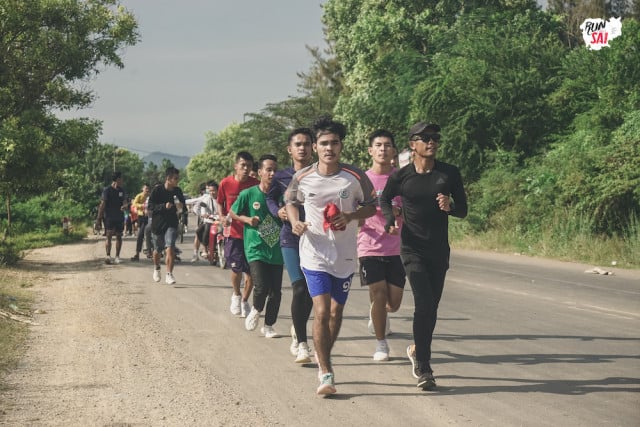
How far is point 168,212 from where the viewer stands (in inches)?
646

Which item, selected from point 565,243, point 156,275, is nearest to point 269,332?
point 156,275

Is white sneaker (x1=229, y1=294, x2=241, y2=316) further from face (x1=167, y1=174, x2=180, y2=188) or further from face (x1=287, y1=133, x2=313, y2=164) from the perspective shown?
face (x1=167, y1=174, x2=180, y2=188)

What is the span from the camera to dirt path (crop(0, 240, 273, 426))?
637 cm

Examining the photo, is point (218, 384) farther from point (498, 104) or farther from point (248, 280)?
point (498, 104)

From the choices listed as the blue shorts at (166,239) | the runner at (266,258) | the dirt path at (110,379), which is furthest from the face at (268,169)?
the blue shorts at (166,239)

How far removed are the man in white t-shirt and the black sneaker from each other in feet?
2.29

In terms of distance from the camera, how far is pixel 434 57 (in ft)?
121

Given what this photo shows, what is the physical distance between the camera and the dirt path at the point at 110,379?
637cm

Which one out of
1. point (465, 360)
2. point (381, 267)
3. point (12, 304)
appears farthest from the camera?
point (12, 304)

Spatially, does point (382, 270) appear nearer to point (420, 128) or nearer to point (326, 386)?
point (420, 128)

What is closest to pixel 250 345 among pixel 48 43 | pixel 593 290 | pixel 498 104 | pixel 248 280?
pixel 248 280

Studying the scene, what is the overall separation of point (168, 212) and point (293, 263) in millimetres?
8181

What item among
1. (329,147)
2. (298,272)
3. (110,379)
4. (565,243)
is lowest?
(110,379)

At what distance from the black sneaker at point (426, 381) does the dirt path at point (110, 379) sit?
1358 millimetres
